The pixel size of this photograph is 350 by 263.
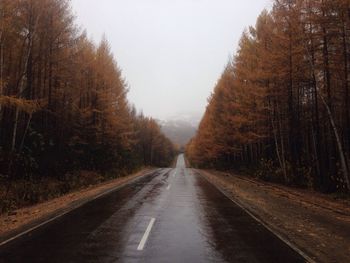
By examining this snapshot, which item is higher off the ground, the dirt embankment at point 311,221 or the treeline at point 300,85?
the treeline at point 300,85

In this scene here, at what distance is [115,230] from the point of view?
973cm

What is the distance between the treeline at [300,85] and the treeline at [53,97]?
12787mm

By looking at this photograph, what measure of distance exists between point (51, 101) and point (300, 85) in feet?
58.0

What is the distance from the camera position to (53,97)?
1093 inches

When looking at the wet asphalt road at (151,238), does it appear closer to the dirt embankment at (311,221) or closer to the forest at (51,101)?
the dirt embankment at (311,221)

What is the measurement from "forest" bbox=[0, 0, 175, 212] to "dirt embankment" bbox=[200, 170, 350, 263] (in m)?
10.9

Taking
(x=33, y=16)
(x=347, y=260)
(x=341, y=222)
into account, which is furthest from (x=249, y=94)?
(x=347, y=260)

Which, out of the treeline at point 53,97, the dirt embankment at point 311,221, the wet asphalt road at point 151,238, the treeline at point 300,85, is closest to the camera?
the wet asphalt road at point 151,238

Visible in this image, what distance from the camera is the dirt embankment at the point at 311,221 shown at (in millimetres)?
7952

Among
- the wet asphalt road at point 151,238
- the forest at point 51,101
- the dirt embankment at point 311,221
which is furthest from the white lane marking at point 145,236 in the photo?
the forest at point 51,101

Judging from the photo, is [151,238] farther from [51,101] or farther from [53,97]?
[53,97]

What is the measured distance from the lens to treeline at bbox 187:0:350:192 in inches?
681

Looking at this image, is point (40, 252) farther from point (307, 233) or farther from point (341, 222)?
point (341, 222)

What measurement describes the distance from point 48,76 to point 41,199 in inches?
428
